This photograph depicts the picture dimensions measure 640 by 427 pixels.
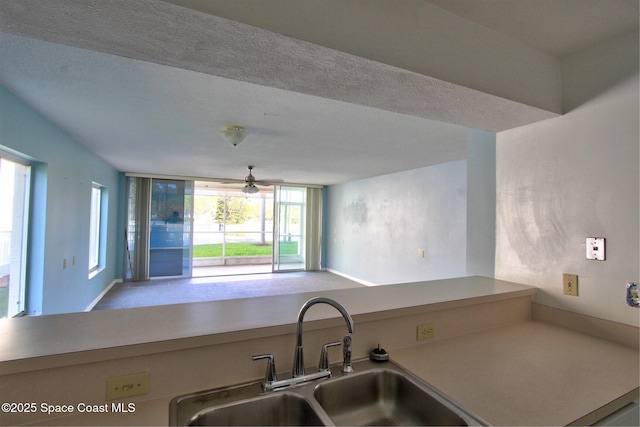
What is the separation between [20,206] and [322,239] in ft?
→ 20.7

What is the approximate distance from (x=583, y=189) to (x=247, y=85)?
2.08 metres

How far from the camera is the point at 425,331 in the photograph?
4.63 feet

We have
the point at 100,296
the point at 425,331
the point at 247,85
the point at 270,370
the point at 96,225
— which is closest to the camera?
the point at 270,370

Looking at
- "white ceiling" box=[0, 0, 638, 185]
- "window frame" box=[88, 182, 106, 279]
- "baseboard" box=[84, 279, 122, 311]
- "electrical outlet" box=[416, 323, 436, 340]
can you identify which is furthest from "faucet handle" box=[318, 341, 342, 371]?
"window frame" box=[88, 182, 106, 279]

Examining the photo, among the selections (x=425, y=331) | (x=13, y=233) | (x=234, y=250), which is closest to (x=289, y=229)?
(x=234, y=250)

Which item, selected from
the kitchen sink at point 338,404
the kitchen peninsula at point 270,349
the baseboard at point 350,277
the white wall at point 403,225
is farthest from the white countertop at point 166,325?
the baseboard at point 350,277

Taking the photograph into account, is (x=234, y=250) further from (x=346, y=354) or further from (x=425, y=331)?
(x=346, y=354)

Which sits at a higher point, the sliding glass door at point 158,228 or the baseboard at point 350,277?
the sliding glass door at point 158,228

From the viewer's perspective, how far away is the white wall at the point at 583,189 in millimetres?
1412

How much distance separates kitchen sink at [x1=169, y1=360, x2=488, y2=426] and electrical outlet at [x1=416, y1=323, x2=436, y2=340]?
258 mm

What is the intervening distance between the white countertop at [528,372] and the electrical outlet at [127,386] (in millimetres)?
916

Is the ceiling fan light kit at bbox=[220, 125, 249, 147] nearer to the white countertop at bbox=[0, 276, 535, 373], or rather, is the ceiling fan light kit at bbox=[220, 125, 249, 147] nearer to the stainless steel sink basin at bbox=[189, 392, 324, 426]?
the white countertop at bbox=[0, 276, 535, 373]

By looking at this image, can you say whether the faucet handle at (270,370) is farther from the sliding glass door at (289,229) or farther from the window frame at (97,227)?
the sliding glass door at (289,229)

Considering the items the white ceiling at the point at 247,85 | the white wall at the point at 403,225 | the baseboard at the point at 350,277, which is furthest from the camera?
the baseboard at the point at 350,277
